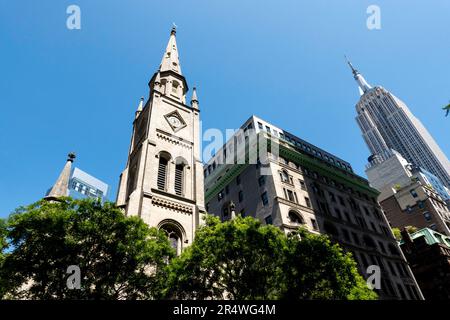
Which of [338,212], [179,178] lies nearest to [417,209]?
→ [338,212]

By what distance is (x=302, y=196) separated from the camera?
44969 millimetres

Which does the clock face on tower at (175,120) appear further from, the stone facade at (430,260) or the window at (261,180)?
the stone facade at (430,260)

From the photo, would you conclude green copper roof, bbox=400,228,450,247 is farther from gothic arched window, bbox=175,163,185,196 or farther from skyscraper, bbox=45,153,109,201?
skyscraper, bbox=45,153,109,201

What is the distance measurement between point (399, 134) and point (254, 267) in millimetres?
186335

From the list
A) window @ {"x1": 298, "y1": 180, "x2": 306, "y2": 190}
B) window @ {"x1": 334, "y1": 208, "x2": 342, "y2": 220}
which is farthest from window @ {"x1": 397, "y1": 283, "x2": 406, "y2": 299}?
window @ {"x1": 298, "y1": 180, "x2": 306, "y2": 190}

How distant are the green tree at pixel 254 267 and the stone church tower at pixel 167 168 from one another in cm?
628

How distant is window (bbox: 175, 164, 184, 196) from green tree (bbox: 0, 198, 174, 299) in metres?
10.2

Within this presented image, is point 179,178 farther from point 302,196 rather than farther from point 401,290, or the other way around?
point 401,290

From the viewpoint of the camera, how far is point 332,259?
63.6 ft

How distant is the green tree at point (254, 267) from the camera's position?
17.4 metres

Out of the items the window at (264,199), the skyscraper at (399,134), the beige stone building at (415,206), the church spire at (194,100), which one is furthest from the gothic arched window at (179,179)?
the skyscraper at (399,134)
